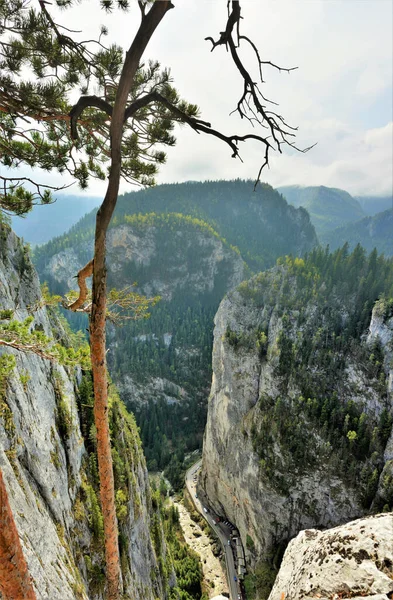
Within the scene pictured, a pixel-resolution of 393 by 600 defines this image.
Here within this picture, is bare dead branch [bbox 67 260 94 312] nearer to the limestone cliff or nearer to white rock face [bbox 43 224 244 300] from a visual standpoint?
white rock face [bbox 43 224 244 300]

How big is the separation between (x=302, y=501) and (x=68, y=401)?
38.3m

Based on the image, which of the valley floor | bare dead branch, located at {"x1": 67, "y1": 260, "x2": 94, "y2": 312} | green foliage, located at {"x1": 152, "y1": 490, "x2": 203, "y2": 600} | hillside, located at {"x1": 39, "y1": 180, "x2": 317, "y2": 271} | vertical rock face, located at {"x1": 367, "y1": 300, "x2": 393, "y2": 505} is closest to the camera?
bare dead branch, located at {"x1": 67, "y1": 260, "x2": 94, "y2": 312}

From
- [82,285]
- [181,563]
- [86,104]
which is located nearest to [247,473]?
[181,563]

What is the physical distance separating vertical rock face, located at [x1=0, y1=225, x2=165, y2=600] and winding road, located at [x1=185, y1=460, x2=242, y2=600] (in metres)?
30.4

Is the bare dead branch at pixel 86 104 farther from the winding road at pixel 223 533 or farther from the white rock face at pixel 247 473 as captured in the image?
the winding road at pixel 223 533

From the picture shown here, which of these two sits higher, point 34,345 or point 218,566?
point 34,345

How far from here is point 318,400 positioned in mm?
44094

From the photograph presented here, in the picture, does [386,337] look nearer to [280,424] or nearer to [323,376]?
[323,376]

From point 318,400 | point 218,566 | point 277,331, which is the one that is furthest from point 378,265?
point 218,566

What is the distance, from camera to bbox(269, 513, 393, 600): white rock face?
3838mm

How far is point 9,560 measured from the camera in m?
4.64

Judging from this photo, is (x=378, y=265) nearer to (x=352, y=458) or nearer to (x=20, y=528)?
(x=352, y=458)

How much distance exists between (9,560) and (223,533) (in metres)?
53.3

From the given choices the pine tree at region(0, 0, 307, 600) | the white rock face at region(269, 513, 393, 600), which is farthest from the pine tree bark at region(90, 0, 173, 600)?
the white rock face at region(269, 513, 393, 600)
